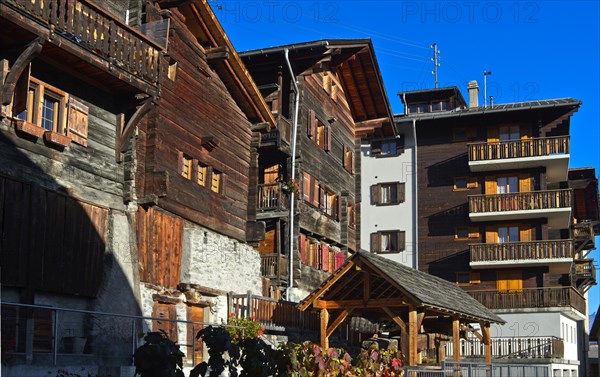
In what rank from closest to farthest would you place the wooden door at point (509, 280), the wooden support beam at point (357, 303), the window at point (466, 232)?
the wooden support beam at point (357, 303)
the wooden door at point (509, 280)
the window at point (466, 232)

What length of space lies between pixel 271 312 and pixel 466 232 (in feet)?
77.2

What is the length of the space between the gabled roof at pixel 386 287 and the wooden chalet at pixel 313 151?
6151 mm

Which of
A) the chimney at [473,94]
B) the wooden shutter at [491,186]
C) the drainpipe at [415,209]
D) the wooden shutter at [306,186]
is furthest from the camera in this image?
the chimney at [473,94]

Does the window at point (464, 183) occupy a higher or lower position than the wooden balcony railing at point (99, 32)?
higher

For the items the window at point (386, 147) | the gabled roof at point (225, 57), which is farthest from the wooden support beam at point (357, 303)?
the window at point (386, 147)

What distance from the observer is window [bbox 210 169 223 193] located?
25427 mm

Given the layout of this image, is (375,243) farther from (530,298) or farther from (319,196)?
(319,196)

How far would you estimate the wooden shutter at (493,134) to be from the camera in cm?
4738

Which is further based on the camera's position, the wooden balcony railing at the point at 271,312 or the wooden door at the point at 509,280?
the wooden door at the point at 509,280

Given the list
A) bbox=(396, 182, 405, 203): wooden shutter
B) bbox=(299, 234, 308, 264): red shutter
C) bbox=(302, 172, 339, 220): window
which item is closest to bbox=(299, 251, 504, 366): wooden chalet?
bbox=(299, 234, 308, 264): red shutter

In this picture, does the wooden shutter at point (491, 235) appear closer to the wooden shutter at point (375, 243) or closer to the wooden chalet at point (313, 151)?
the wooden shutter at point (375, 243)

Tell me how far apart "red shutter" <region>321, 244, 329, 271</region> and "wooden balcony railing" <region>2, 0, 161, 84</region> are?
54.7 feet

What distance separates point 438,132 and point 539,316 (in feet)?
39.5

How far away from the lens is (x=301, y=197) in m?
32.8
